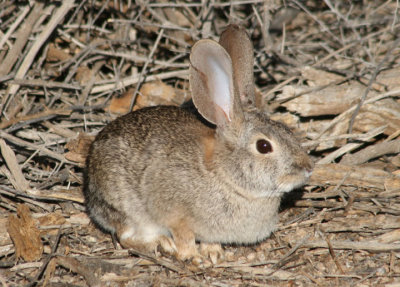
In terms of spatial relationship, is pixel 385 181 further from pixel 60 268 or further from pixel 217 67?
pixel 60 268

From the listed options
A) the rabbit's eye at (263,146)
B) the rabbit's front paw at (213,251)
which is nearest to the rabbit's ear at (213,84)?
the rabbit's eye at (263,146)

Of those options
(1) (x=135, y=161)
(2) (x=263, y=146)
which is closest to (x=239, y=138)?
(2) (x=263, y=146)

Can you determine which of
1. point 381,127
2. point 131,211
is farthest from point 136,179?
point 381,127

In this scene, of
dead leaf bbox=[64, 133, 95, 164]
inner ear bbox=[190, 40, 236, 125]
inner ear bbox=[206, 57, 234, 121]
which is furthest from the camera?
dead leaf bbox=[64, 133, 95, 164]

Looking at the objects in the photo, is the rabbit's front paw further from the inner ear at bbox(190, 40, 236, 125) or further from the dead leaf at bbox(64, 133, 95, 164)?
the dead leaf at bbox(64, 133, 95, 164)

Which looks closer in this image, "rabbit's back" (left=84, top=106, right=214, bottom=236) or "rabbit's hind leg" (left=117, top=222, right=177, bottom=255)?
"rabbit's back" (left=84, top=106, right=214, bottom=236)

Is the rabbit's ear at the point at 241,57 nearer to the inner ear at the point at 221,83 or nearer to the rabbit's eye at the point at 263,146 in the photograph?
the inner ear at the point at 221,83

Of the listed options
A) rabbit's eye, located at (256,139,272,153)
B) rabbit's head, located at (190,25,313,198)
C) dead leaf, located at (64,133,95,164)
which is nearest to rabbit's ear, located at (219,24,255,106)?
rabbit's head, located at (190,25,313,198)
